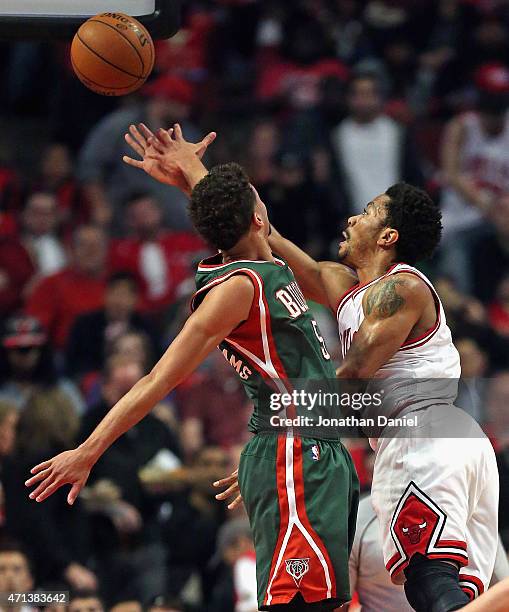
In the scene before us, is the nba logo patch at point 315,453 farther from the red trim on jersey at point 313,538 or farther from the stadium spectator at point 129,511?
the stadium spectator at point 129,511

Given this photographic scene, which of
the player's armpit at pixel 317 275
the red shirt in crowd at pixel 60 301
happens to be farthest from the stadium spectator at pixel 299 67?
the player's armpit at pixel 317 275

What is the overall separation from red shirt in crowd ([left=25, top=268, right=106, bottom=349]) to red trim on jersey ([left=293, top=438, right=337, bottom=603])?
4.76m

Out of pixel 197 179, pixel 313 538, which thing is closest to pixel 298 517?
pixel 313 538

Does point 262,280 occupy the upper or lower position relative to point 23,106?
lower

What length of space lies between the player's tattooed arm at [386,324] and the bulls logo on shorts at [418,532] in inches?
18.9

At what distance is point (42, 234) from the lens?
951cm

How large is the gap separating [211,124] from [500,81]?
251 cm

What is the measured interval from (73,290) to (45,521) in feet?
8.43

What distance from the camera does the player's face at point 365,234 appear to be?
5086 millimetres

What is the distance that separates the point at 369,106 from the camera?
1011cm

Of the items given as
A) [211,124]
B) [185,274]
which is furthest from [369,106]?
→ [185,274]

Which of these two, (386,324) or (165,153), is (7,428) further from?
(386,324)

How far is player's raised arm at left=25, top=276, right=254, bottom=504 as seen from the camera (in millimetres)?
4277

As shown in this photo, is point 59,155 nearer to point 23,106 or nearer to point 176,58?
point 23,106
